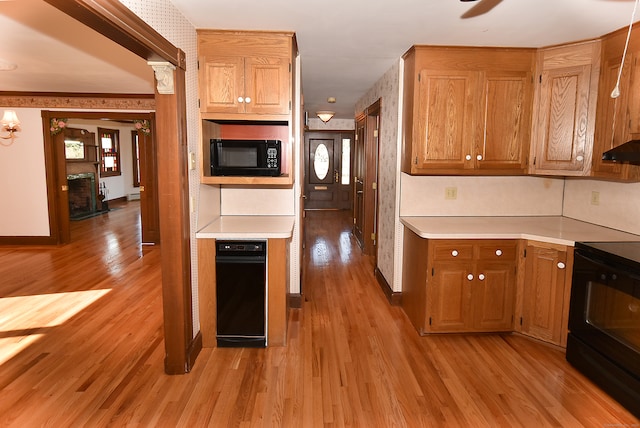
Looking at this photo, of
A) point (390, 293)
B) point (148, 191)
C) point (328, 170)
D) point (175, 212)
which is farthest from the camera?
point (328, 170)

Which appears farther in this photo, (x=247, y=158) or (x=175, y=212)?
(x=247, y=158)

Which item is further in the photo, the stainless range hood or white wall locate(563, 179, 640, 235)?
white wall locate(563, 179, 640, 235)

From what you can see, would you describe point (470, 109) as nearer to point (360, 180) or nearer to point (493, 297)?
point (493, 297)

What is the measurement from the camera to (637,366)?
2.29 metres

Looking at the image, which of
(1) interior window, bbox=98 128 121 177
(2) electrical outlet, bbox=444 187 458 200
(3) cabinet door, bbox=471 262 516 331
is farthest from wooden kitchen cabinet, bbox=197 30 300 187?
(1) interior window, bbox=98 128 121 177

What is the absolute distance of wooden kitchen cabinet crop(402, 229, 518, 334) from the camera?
3145 millimetres

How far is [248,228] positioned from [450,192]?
1.93 meters

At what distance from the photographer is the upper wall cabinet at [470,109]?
132 inches

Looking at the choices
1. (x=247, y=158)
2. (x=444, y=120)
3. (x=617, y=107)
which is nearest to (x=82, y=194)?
(x=247, y=158)

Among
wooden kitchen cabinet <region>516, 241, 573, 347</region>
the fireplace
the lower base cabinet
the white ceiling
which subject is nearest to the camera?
the white ceiling

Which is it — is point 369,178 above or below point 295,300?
above

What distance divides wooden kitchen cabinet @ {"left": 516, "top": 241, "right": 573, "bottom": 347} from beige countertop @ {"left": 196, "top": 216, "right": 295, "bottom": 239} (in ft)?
6.14

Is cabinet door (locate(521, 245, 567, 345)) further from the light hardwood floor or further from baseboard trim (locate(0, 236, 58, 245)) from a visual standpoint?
baseboard trim (locate(0, 236, 58, 245))

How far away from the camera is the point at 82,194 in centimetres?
954
